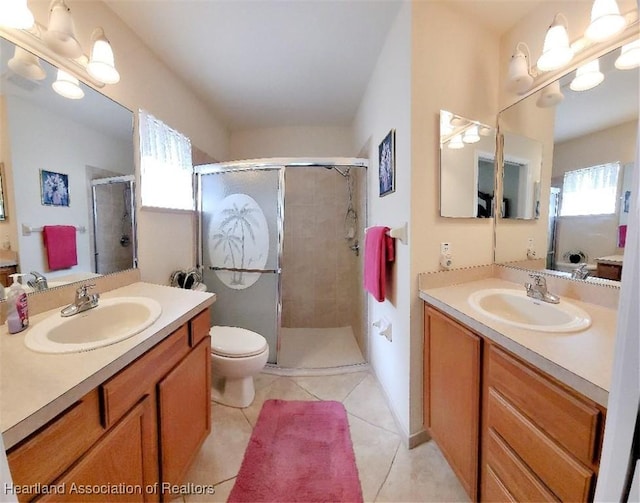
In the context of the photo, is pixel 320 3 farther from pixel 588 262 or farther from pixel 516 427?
pixel 516 427

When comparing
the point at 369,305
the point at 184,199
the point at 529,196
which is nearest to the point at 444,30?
the point at 529,196

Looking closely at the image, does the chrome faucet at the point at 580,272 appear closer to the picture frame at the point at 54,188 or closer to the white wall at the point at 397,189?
the white wall at the point at 397,189

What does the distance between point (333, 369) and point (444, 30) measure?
7.69ft

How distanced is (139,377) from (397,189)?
1.46 metres

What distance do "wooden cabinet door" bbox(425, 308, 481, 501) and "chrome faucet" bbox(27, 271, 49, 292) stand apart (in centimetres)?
176

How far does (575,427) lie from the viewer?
632 millimetres

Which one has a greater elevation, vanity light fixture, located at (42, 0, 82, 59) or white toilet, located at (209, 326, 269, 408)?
vanity light fixture, located at (42, 0, 82, 59)

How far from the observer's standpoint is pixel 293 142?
2.88m

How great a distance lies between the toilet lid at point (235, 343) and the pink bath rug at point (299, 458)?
400 millimetres

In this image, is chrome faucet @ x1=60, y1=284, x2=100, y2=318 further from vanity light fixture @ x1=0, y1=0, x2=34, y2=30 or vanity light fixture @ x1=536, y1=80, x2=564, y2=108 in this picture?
vanity light fixture @ x1=536, y1=80, x2=564, y2=108

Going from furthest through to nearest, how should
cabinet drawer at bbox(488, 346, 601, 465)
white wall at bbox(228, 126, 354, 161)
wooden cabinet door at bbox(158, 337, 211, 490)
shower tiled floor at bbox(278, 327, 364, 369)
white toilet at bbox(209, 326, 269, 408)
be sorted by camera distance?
white wall at bbox(228, 126, 354, 161) < shower tiled floor at bbox(278, 327, 364, 369) < white toilet at bbox(209, 326, 269, 408) < wooden cabinet door at bbox(158, 337, 211, 490) < cabinet drawer at bbox(488, 346, 601, 465)

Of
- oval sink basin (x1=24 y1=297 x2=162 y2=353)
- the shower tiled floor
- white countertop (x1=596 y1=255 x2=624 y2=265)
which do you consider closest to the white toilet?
the shower tiled floor

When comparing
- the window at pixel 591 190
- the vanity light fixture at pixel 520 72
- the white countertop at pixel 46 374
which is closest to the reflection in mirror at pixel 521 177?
the window at pixel 591 190

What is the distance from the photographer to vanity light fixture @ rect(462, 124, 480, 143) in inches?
54.2
